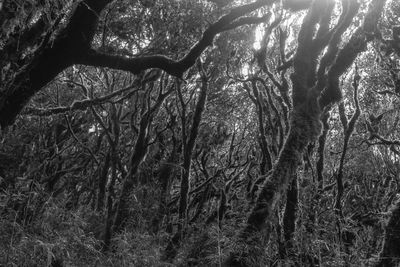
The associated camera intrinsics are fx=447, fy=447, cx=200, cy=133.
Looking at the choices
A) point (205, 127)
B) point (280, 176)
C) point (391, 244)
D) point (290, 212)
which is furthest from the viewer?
point (205, 127)

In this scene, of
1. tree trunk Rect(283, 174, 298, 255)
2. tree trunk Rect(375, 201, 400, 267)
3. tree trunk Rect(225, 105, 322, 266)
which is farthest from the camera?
tree trunk Rect(283, 174, 298, 255)

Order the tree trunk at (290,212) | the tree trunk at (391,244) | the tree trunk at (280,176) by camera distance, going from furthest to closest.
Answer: the tree trunk at (290,212) → the tree trunk at (391,244) → the tree trunk at (280,176)

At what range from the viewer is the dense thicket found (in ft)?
20.9

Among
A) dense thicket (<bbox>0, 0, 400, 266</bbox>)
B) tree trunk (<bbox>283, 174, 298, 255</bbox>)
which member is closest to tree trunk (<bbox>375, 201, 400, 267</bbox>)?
dense thicket (<bbox>0, 0, 400, 266</bbox>)

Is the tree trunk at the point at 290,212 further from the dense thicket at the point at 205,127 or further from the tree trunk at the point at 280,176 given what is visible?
the tree trunk at the point at 280,176

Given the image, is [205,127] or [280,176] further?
[205,127]

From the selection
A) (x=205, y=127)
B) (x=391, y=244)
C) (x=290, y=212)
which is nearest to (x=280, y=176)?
(x=290, y=212)

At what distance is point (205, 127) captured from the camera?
60.1ft

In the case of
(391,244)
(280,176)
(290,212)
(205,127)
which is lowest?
(391,244)

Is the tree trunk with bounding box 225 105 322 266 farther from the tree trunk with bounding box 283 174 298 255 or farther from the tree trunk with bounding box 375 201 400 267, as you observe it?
the tree trunk with bounding box 375 201 400 267

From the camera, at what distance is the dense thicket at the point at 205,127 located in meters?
6.36

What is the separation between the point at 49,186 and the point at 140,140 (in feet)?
19.2

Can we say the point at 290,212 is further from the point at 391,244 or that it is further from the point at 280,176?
the point at 391,244

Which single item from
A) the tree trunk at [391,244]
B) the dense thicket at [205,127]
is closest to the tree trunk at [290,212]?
the dense thicket at [205,127]
